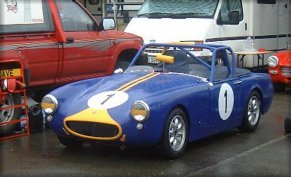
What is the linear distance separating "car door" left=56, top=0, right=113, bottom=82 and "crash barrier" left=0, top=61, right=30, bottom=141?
112cm

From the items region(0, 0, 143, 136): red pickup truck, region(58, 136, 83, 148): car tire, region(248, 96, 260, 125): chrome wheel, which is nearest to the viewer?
region(58, 136, 83, 148): car tire

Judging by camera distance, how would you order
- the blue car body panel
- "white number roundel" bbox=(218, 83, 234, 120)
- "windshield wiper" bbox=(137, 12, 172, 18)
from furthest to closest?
"windshield wiper" bbox=(137, 12, 172, 18) → "white number roundel" bbox=(218, 83, 234, 120) → the blue car body panel

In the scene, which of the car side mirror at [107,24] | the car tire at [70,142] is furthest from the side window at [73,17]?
the car tire at [70,142]

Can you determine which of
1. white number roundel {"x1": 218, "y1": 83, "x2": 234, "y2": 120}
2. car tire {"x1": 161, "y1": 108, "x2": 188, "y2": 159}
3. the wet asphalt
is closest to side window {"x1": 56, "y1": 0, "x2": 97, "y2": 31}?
the wet asphalt

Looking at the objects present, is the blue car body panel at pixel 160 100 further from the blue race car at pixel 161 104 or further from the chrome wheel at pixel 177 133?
the chrome wheel at pixel 177 133

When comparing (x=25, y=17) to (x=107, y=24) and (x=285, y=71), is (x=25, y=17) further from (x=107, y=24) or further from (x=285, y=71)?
(x=285, y=71)

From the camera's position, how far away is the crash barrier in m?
7.68

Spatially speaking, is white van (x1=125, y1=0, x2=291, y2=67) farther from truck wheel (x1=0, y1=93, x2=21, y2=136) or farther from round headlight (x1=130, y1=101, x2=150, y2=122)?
round headlight (x1=130, y1=101, x2=150, y2=122)

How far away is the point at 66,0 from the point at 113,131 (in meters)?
3.94

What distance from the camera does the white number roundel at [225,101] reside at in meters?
7.14

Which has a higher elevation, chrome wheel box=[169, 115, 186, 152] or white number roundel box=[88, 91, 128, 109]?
white number roundel box=[88, 91, 128, 109]

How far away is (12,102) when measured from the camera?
26.1 ft

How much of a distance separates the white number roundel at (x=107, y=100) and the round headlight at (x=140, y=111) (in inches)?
10.2

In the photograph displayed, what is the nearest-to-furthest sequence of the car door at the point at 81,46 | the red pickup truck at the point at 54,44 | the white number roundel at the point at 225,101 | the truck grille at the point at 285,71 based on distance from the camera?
the white number roundel at the point at 225,101, the red pickup truck at the point at 54,44, the car door at the point at 81,46, the truck grille at the point at 285,71
